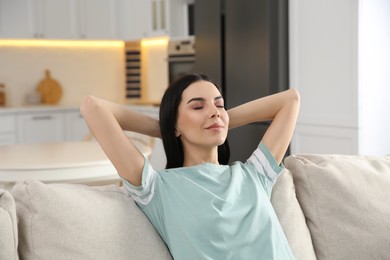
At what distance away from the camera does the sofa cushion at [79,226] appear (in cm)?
151

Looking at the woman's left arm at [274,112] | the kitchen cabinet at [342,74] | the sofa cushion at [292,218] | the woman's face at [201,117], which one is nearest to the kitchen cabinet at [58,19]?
the kitchen cabinet at [342,74]

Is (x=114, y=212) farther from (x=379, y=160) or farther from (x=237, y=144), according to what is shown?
(x=237, y=144)

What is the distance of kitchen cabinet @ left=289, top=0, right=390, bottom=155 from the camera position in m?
4.14

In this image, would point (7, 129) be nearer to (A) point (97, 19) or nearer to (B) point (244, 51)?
(A) point (97, 19)

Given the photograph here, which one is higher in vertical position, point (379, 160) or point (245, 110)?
point (245, 110)

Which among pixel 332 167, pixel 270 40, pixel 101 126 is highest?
pixel 270 40

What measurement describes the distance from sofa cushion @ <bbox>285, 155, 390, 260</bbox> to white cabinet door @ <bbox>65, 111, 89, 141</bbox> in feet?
15.6

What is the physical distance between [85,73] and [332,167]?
18.0ft

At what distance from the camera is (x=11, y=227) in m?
1.45

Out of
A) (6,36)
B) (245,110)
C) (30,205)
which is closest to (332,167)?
(245,110)

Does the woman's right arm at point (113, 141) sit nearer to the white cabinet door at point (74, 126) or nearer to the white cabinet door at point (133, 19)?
the white cabinet door at point (74, 126)

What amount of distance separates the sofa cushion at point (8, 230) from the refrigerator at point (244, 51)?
130 inches

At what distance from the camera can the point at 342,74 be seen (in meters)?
4.24

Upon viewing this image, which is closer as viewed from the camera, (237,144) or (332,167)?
(332,167)
